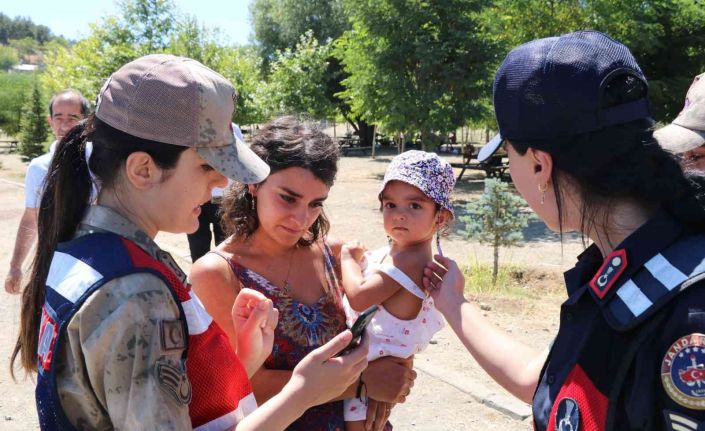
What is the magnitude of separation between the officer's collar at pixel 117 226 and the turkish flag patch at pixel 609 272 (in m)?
1.00

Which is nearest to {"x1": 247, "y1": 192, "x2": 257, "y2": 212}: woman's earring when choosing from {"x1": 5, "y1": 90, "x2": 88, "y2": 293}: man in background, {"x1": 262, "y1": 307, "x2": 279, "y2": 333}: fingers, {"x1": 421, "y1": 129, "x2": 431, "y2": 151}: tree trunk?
{"x1": 262, "y1": 307, "x2": 279, "y2": 333}: fingers

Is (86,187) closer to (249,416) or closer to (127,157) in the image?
(127,157)

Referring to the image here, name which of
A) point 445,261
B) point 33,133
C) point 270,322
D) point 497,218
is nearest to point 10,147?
point 33,133

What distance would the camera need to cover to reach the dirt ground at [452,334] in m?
4.42

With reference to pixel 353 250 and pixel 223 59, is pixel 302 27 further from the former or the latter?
pixel 353 250

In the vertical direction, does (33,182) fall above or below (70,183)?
below

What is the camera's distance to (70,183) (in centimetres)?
153

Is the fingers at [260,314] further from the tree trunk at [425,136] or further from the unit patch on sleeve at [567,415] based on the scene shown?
the tree trunk at [425,136]

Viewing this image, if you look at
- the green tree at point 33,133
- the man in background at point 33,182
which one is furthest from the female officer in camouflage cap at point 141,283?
the green tree at point 33,133

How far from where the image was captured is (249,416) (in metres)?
1.47

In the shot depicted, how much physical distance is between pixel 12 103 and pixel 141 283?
165 feet

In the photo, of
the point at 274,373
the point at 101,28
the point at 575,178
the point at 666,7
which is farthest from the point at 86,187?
the point at 101,28

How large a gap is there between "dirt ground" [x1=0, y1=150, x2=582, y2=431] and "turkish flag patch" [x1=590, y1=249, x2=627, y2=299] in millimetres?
725

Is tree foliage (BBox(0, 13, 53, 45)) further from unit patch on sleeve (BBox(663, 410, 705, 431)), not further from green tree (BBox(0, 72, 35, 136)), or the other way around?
unit patch on sleeve (BBox(663, 410, 705, 431))
